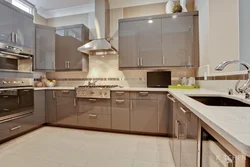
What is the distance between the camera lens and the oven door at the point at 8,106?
2143 mm

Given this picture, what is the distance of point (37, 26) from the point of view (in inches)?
125

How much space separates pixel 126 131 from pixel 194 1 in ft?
9.60

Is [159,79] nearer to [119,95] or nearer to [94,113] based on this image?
[119,95]

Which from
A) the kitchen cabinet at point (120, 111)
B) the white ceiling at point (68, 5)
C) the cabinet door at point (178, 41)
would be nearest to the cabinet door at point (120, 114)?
the kitchen cabinet at point (120, 111)

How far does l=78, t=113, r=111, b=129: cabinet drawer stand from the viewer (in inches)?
106

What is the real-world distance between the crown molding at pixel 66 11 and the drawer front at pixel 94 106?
2205mm

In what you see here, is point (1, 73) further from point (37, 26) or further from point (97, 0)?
point (97, 0)

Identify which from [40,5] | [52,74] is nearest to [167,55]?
[52,74]

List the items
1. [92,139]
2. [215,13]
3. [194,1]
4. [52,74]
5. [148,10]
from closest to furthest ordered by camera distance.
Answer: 1. [215,13]
2. [92,139]
3. [194,1]
4. [148,10]
5. [52,74]

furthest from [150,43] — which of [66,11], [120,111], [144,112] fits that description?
[66,11]

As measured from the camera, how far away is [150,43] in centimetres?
279

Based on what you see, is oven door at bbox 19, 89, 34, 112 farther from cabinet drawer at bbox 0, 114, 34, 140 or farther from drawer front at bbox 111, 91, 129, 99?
drawer front at bbox 111, 91, 129, 99

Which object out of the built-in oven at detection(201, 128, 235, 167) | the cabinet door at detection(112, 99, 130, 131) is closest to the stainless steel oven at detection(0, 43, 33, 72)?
the cabinet door at detection(112, 99, 130, 131)

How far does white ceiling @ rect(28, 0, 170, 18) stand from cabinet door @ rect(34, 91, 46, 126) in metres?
2.07
